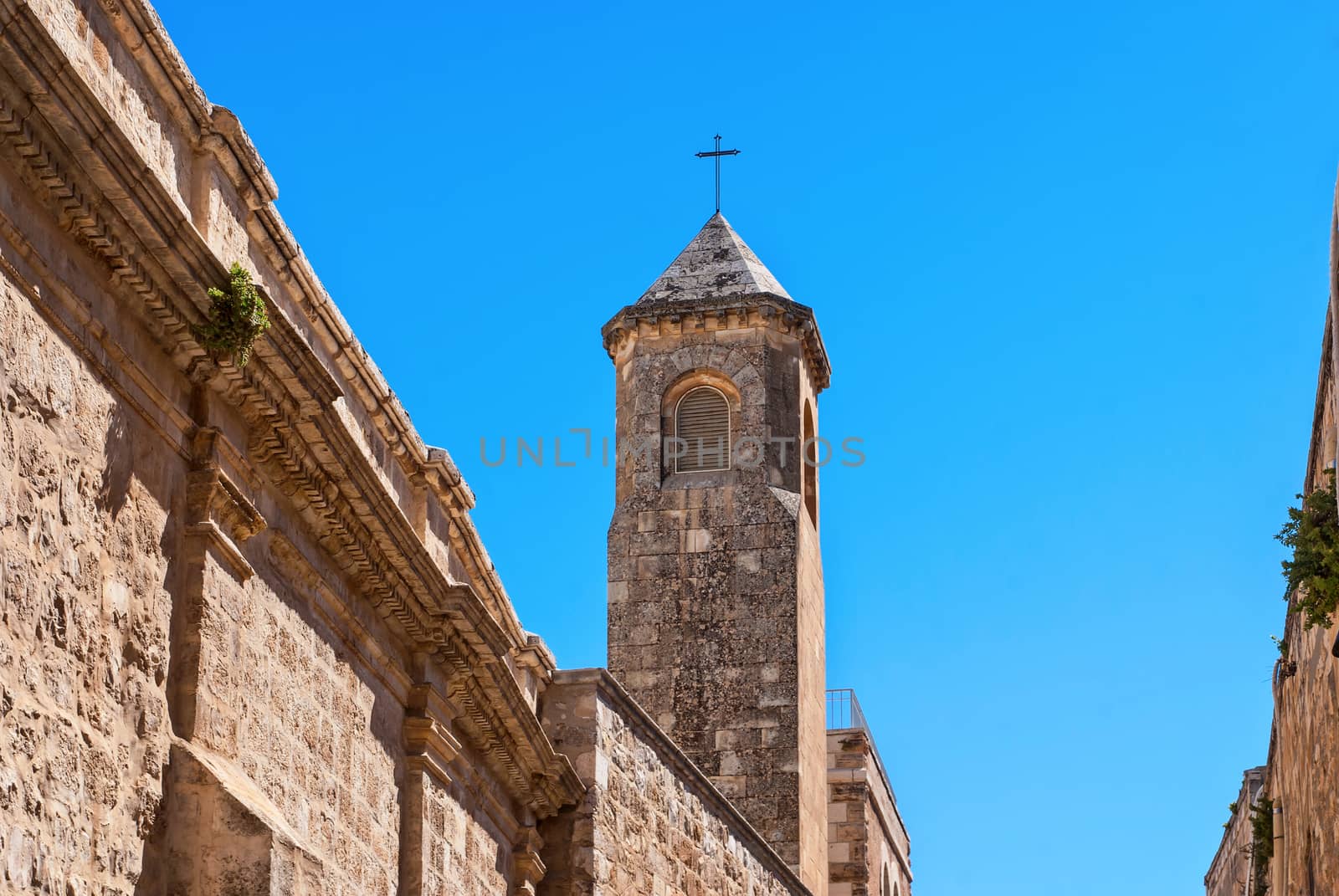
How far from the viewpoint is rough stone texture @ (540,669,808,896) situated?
35.6 ft

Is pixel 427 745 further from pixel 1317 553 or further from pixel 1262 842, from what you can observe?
pixel 1262 842

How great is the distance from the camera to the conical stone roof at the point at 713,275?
19188mm

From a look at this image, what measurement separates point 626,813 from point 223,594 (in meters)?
5.21

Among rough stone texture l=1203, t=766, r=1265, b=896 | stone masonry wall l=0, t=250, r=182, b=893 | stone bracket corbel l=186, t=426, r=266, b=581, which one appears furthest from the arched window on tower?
stone masonry wall l=0, t=250, r=182, b=893

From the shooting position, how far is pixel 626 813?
11.5 m

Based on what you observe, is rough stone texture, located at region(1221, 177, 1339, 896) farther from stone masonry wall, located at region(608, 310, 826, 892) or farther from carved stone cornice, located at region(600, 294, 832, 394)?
carved stone cornice, located at region(600, 294, 832, 394)

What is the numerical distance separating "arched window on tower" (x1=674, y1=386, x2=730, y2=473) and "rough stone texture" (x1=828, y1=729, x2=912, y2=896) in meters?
4.02

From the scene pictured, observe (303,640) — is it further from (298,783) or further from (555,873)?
(555,873)

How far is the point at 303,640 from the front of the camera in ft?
24.7

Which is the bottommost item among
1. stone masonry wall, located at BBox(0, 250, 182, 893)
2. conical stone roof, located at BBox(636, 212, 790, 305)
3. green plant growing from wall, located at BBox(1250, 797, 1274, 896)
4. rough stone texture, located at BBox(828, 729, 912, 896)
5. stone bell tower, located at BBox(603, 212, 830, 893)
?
stone masonry wall, located at BBox(0, 250, 182, 893)

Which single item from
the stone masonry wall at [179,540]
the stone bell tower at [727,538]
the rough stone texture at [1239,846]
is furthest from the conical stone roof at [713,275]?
the stone masonry wall at [179,540]

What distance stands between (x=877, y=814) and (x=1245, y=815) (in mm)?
4695

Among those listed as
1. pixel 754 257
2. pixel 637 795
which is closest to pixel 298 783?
pixel 637 795

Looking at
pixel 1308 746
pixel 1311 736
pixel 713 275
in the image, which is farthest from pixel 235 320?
pixel 713 275
